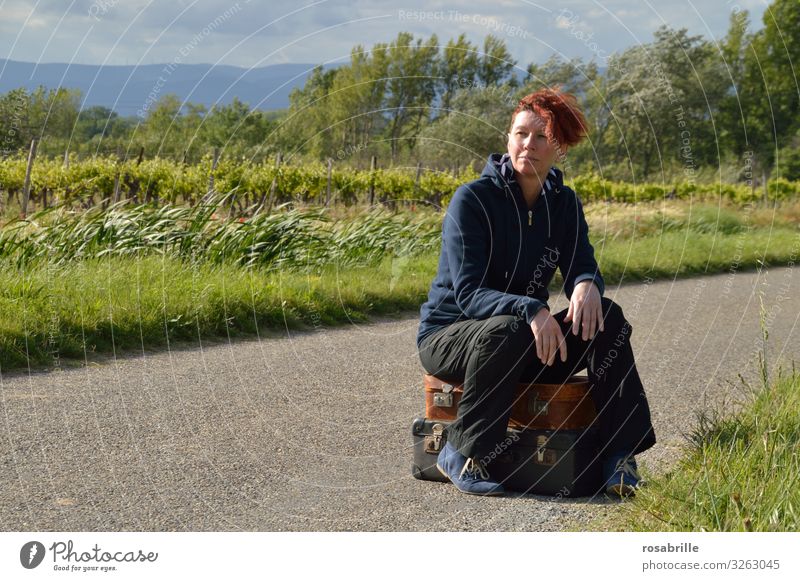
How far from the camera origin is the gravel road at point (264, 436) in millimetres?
3984

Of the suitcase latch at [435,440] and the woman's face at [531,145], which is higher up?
the woman's face at [531,145]

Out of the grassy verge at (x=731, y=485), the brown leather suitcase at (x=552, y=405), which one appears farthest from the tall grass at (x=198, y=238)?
the grassy verge at (x=731, y=485)

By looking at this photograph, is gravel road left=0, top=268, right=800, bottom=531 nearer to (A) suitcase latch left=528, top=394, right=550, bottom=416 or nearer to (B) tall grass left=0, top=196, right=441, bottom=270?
(A) suitcase latch left=528, top=394, right=550, bottom=416

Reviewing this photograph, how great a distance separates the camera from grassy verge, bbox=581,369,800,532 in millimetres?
3508

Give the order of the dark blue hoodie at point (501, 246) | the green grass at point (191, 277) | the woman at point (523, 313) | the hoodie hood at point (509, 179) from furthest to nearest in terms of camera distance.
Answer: the green grass at point (191, 277), the hoodie hood at point (509, 179), the dark blue hoodie at point (501, 246), the woman at point (523, 313)

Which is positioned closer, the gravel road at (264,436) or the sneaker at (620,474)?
the gravel road at (264,436)

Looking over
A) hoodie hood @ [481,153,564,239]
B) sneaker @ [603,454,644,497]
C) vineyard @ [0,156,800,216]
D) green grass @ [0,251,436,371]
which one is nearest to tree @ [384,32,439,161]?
green grass @ [0,251,436,371]

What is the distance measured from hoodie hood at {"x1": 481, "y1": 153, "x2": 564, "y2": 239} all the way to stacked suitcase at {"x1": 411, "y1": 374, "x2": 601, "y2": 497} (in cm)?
71

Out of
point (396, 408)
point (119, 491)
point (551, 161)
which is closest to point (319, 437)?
point (396, 408)

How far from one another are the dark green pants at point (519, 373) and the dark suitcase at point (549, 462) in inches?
3.2

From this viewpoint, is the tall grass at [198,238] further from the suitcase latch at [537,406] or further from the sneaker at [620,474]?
the sneaker at [620,474]

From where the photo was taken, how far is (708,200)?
86.7 ft

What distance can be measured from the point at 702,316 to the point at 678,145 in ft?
91.3

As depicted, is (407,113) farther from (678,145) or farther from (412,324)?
(678,145)
